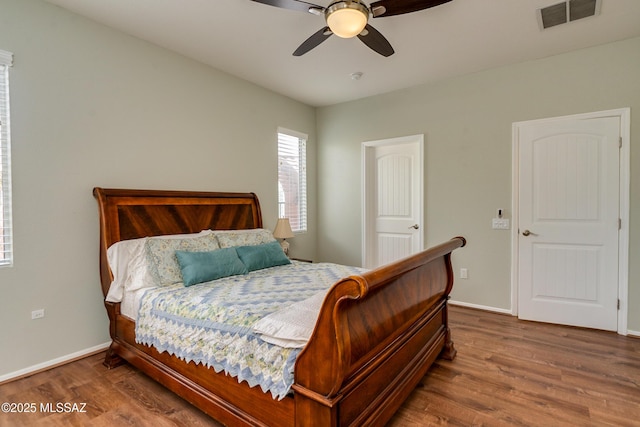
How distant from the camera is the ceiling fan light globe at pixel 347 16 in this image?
75.2 inches

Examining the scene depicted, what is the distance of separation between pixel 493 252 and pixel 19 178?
178 inches

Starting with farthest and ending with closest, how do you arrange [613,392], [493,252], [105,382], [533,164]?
[493,252], [533,164], [105,382], [613,392]

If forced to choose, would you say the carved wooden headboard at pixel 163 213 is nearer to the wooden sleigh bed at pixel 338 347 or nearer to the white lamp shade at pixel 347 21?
the wooden sleigh bed at pixel 338 347

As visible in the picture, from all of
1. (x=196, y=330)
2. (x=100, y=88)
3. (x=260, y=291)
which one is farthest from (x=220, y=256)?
(x=100, y=88)

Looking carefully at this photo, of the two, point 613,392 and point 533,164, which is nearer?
point 613,392

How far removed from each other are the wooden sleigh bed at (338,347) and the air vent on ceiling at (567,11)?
1997 millimetres

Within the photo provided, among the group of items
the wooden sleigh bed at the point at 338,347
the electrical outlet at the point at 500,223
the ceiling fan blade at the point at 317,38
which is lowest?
the wooden sleigh bed at the point at 338,347


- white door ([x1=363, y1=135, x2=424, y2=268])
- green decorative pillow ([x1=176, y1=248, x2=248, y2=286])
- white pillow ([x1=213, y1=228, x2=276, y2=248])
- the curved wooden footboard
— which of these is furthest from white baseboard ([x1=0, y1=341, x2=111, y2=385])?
white door ([x1=363, y1=135, x2=424, y2=268])

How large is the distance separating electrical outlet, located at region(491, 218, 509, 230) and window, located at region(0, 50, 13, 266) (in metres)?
4.50

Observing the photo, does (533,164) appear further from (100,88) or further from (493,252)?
(100,88)

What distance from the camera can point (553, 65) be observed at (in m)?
3.40

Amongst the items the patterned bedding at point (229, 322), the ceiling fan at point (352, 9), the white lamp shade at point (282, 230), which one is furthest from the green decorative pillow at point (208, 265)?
the ceiling fan at point (352, 9)

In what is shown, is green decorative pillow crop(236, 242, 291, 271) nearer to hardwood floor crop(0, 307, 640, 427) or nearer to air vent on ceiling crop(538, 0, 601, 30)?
hardwood floor crop(0, 307, 640, 427)

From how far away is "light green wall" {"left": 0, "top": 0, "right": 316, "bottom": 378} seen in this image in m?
2.38
